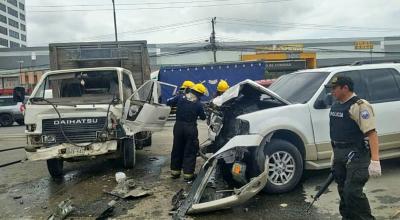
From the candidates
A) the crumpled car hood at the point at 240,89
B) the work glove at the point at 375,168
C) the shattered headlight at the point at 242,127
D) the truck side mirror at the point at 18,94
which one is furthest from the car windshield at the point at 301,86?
the truck side mirror at the point at 18,94

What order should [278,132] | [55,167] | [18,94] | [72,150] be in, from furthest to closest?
1. [18,94]
2. [55,167]
3. [72,150]
4. [278,132]

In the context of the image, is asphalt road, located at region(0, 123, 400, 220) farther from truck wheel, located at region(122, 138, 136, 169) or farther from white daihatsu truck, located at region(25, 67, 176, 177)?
white daihatsu truck, located at region(25, 67, 176, 177)

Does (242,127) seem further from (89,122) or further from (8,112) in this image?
(8,112)

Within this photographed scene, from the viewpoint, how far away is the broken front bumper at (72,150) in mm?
7840

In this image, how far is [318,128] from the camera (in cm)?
675

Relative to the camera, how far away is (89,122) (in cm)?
807

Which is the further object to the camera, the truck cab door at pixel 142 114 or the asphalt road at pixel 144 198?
the truck cab door at pixel 142 114

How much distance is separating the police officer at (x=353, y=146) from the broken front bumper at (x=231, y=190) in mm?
1295

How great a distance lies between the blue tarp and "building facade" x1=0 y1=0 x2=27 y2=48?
318ft

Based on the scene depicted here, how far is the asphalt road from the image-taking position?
583cm

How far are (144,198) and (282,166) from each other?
2048 millimetres

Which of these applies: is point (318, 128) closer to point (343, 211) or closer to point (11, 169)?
point (343, 211)

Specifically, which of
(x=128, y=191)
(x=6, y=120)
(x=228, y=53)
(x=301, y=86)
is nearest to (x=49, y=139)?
(x=128, y=191)

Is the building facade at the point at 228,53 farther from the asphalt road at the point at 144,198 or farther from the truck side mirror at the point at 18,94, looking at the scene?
the asphalt road at the point at 144,198
